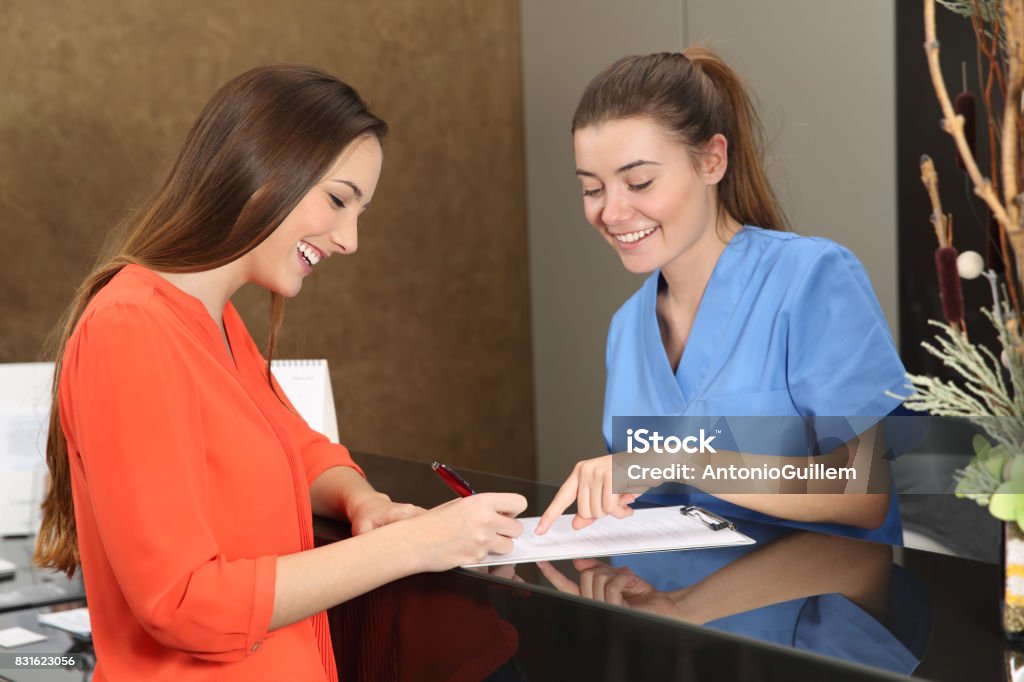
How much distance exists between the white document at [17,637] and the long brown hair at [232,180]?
0.56 meters

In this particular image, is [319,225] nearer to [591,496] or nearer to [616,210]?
[591,496]

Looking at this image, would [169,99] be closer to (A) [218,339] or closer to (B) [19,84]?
(B) [19,84]

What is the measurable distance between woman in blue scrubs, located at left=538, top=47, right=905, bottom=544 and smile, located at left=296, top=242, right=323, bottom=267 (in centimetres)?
66

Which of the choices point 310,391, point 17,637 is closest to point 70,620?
point 17,637

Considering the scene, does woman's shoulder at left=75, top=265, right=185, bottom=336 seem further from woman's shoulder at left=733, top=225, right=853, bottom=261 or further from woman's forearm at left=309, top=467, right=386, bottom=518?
woman's shoulder at left=733, top=225, right=853, bottom=261

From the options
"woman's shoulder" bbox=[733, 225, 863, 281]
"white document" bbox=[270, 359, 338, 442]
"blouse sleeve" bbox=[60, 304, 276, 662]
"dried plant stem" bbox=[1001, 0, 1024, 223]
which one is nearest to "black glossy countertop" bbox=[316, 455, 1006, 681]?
"blouse sleeve" bbox=[60, 304, 276, 662]

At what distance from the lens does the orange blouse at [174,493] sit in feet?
3.37

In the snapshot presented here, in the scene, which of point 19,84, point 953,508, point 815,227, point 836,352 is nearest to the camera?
point 836,352

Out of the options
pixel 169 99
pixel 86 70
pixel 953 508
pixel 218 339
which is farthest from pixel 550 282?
pixel 218 339

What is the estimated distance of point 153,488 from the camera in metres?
1.02

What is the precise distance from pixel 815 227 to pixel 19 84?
2.37 metres

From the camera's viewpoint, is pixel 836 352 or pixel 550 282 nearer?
pixel 836 352

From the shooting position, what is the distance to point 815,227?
3242 millimetres

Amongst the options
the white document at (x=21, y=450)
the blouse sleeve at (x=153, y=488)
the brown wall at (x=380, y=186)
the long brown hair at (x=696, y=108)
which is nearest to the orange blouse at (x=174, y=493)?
the blouse sleeve at (x=153, y=488)
